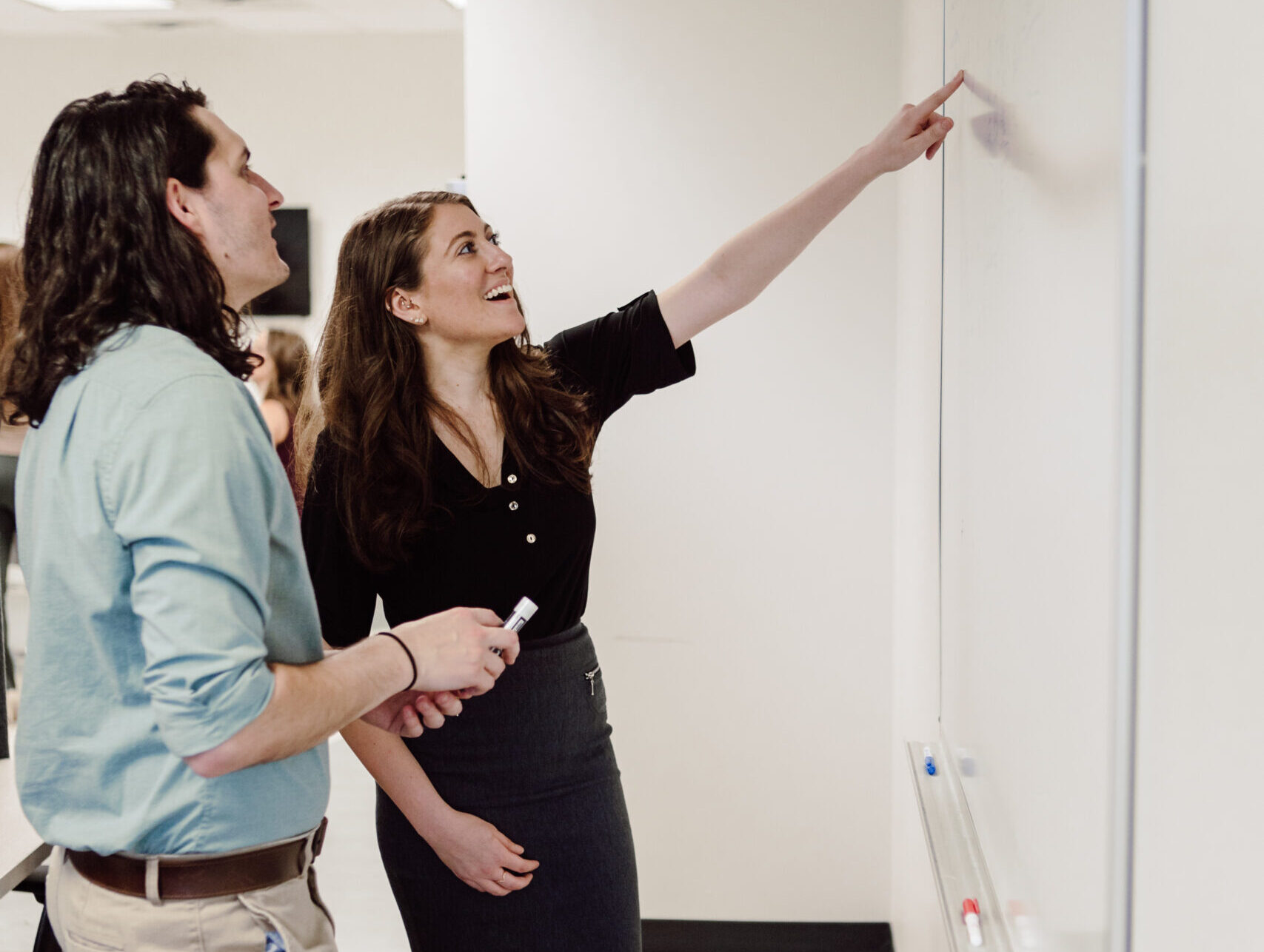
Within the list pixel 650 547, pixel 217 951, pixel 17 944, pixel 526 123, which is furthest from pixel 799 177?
pixel 17 944

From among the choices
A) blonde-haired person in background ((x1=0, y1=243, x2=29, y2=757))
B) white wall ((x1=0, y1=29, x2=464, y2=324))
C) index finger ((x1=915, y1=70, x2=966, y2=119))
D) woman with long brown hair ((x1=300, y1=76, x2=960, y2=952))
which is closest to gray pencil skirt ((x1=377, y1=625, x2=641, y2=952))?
woman with long brown hair ((x1=300, y1=76, x2=960, y2=952))

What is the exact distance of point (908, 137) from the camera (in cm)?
140

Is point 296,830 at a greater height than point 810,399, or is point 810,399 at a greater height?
point 810,399

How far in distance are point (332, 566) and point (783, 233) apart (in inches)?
30.4

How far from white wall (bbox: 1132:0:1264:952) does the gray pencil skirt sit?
923 millimetres


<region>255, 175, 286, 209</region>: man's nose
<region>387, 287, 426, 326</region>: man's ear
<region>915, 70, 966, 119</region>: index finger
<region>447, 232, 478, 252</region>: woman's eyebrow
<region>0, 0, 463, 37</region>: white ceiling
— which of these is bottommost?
<region>387, 287, 426, 326</region>: man's ear

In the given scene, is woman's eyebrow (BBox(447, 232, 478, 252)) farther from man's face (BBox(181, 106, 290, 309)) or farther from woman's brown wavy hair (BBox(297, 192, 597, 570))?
man's face (BBox(181, 106, 290, 309))

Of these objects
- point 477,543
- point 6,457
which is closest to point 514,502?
point 477,543

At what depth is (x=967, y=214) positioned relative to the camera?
1209mm

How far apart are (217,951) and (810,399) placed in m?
1.72

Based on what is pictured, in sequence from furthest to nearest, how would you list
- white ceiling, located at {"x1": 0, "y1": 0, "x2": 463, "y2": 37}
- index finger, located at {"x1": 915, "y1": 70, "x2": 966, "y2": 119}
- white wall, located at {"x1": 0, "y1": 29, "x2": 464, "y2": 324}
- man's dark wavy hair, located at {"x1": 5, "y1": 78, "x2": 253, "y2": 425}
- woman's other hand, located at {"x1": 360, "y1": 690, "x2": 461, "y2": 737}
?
white wall, located at {"x1": 0, "y1": 29, "x2": 464, "y2": 324} → white ceiling, located at {"x1": 0, "y1": 0, "x2": 463, "y2": 37} → index finger, located at {"x1": 915, "y1": 70, "x2": 966, "y2": 119} → woman's other hand, located at {"x1": 360, "y1": 690, "x2": 461, "y2": 737} → man's dark wavy hair, located at {"x1": 5, "y1": 78, "x2": 253, "y2": 425}

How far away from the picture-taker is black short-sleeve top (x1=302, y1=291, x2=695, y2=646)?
1410 millimetres

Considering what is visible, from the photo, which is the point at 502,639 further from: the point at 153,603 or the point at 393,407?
the point at 393,407

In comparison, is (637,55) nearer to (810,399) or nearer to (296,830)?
(810,399)
